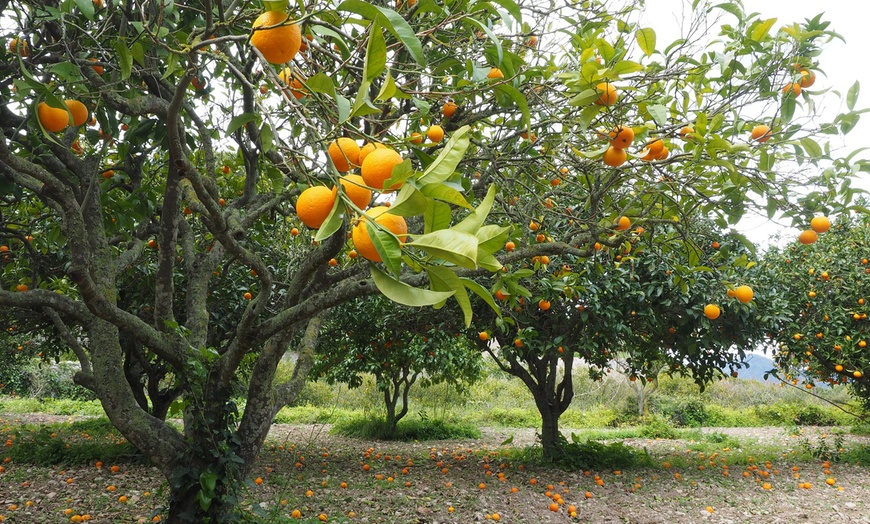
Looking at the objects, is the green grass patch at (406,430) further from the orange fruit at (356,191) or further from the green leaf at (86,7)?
the orange fruit at (356,191)

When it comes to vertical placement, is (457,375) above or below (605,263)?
below

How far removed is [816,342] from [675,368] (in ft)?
6.02

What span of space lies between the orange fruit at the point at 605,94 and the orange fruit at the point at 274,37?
0.91 metres

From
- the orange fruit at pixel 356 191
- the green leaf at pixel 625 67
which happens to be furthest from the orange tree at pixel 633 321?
the orange fruit at pixel 356 191

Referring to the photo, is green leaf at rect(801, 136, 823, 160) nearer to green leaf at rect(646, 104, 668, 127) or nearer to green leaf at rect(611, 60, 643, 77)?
green leaf at rect(646, 104, 668, 127)

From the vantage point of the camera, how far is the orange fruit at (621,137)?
5.50ft

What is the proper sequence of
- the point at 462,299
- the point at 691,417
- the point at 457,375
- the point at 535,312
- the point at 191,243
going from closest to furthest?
the point at 462,299 < the point at 191,243 < the point at 535,312 < the point at 457,375 < the point at 691,417

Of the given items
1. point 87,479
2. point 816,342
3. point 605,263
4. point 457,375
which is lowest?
point 87,479

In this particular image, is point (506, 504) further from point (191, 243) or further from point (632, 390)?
point (632, 390)

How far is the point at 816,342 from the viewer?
6660mm

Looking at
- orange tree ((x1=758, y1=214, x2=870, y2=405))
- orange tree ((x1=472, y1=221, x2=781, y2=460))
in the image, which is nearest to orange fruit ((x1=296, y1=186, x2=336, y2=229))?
orange tree ((x1=472, y1=221, x2=781, y2=460))

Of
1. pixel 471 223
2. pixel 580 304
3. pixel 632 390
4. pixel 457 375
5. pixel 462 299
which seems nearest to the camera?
pixel 471 223

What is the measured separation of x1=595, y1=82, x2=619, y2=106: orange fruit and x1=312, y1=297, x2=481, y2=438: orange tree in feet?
13.4

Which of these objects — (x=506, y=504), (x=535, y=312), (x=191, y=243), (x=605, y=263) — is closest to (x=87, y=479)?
(x=191, y=243)
